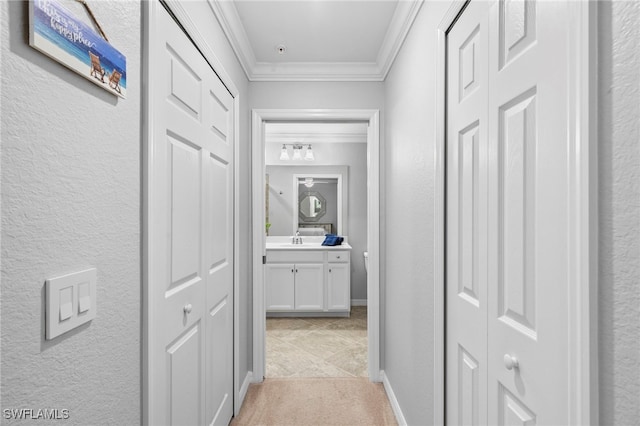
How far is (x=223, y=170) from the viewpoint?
1994 mm

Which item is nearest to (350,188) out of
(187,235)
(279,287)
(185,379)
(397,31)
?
(279,287)

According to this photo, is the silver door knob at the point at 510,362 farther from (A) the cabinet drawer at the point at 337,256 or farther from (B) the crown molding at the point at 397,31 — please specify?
(A) the cabinet drawer at the point at 337,256

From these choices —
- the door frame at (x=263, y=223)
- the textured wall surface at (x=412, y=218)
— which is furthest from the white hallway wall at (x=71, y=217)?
the door frame at (x=263, y=223)

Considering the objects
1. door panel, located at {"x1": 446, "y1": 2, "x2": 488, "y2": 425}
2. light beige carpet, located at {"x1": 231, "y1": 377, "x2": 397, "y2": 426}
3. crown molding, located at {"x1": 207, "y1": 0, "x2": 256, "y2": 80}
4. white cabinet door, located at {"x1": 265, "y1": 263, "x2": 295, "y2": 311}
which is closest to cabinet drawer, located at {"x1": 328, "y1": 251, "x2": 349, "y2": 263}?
white cabinet door, located at {"x1": 265, "y1": 263, "x2": 295, "y2": 311}

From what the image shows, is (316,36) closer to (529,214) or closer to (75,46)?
(75,46)

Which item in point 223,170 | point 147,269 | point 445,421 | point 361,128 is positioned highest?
point 361,128

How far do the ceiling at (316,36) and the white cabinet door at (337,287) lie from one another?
228 centimetres

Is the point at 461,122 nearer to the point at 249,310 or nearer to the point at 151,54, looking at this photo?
the point at 151,54

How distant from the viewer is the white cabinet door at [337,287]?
4121mm

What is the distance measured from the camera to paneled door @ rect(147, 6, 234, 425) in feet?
3.77

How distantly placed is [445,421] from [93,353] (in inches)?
54.5

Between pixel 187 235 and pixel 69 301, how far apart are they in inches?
27.7

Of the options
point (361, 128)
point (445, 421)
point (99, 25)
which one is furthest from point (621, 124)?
point (361, 128)

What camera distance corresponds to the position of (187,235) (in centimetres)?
144
